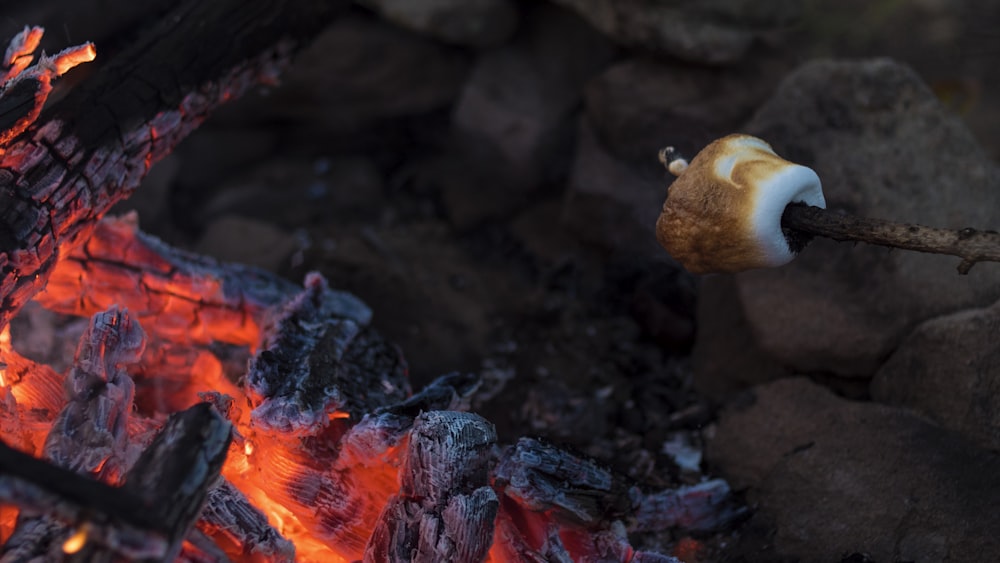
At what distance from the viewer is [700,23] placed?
2953 mm

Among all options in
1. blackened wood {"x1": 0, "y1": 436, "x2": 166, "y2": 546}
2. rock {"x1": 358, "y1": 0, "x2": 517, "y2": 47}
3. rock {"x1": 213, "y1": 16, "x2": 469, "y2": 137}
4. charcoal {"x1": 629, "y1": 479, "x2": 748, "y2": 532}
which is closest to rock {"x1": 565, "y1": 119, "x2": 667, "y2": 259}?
rock {"x1": 358, "y1": 0, "x2": 517, "y2": 47}

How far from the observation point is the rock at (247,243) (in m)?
3.10

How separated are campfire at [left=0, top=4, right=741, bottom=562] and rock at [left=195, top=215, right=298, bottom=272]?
75 centimetres

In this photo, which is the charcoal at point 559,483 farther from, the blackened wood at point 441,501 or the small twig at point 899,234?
the small twig at point 899,234

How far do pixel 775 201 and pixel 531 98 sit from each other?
6.81ft

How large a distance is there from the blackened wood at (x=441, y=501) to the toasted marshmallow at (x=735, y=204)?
1.95ft

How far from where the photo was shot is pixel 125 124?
1.96m

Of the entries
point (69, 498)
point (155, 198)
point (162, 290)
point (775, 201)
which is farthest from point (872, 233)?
point (155, 198)

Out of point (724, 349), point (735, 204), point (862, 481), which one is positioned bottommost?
point (724, 349)

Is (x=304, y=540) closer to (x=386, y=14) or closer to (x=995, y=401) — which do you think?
(x=995, y=401)

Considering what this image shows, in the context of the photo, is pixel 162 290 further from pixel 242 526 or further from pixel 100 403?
pixel 242 526

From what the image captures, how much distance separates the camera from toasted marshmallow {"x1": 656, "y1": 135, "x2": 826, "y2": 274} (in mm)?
1582

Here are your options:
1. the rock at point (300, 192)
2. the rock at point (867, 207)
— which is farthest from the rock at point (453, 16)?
the rock at point (867, 207)

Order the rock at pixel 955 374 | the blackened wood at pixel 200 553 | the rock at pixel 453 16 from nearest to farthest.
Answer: the blackened wood at pixel 200 553 → the rock at pixel 955 374 → the rock at pixel 453 16
